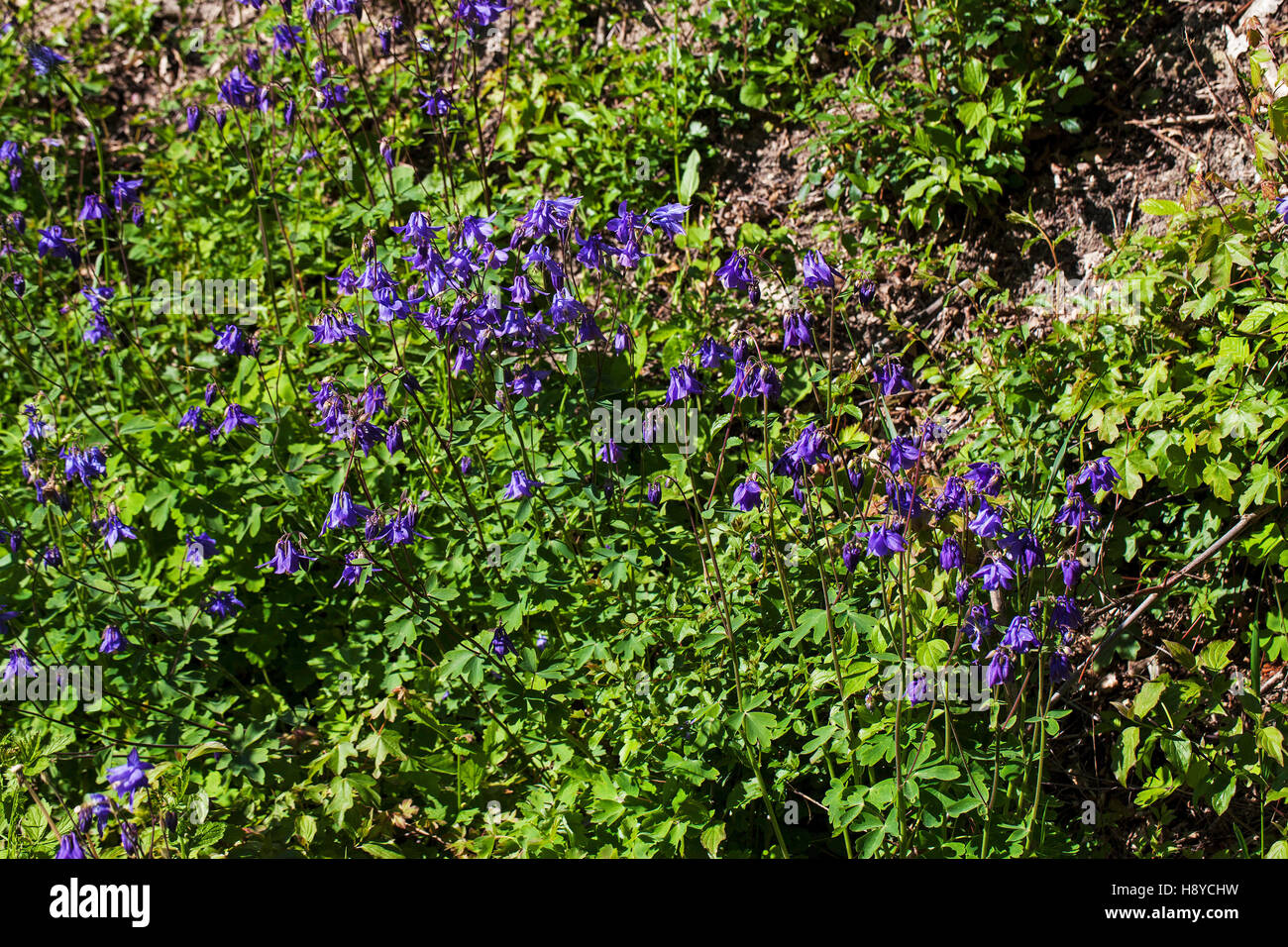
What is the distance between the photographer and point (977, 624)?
250 cm

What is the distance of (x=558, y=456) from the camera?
11.5ft

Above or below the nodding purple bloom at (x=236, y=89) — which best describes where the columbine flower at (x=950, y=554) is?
below

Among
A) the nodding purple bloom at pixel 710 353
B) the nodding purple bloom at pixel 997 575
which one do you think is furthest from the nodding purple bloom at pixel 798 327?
the nodding purple bloom at pixel 997 575

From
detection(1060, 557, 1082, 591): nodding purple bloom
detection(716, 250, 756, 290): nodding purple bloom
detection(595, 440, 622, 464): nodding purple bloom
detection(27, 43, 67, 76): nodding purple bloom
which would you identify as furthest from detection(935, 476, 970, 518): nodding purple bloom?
detection(27, 43, 67, 76): nodding purple bloom

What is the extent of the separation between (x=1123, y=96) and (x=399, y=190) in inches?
116

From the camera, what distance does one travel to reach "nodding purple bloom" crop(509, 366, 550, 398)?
10.1ft

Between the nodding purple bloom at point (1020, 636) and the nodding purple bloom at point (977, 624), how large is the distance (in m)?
0.06

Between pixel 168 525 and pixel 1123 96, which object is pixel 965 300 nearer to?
pixel 1123 96

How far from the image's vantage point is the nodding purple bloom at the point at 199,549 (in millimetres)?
3285

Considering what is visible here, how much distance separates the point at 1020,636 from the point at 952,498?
364 millimetres

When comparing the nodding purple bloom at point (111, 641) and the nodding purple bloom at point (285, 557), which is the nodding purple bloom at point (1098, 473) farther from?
the nodding purple bloom at point (111, 641)

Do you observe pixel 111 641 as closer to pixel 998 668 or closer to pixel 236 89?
pixel 236 89

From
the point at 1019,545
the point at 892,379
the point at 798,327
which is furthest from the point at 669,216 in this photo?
the point at 1019,545

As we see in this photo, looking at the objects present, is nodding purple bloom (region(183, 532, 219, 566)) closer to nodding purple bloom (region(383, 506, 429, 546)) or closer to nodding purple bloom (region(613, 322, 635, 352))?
nodding purple bloom (region(383, 506, 429, 546))
